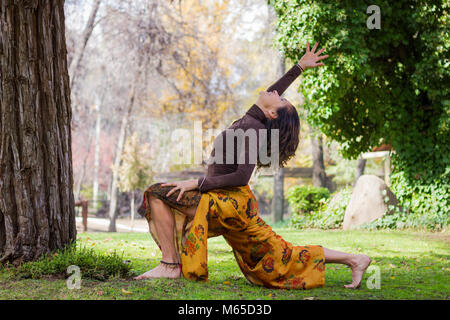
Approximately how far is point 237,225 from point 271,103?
1069mm

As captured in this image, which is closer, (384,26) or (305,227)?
(384,26)

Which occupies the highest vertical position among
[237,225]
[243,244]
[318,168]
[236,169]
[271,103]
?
[271,103]

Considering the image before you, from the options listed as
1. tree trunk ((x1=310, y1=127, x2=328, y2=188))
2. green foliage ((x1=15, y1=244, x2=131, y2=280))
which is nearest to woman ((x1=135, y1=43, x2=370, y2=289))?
green foliage ((x1=15, y1=244, x2=131, y2=280))

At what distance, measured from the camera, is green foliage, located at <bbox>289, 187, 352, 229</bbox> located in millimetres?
12164

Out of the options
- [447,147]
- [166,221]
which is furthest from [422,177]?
[166,221]

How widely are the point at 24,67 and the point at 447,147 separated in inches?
345

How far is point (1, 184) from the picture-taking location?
12.9 ft

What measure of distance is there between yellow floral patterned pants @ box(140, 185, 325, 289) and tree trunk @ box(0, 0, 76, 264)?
0.91 m

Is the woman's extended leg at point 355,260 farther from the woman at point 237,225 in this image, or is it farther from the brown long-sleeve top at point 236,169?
the brown long-sleeve top at point 236,169

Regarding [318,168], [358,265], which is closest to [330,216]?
[318,168]

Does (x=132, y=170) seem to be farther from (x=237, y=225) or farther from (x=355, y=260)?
(x=355, y=260)

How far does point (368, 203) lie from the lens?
11047mm

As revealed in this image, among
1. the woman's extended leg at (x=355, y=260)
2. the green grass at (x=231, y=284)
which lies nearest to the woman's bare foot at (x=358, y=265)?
the woman's extended leg at (x=355, y=260)
